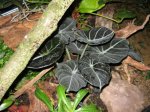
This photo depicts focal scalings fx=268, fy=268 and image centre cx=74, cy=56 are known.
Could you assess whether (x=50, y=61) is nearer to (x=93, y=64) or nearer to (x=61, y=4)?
(x=93, y=64)

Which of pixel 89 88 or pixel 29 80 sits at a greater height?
pixel 29 80

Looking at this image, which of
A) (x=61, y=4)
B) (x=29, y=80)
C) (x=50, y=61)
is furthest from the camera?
(x=29, y=80)

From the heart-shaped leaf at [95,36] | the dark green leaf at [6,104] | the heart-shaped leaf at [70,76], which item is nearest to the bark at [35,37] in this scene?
the dark green leaf at [6,104]

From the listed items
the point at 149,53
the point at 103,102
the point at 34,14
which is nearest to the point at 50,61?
the point at 103,102

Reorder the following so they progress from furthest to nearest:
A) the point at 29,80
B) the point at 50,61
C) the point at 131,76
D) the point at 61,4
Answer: the point at 131,76
the point at 29,80
the point at 50,61
the point at 61,4

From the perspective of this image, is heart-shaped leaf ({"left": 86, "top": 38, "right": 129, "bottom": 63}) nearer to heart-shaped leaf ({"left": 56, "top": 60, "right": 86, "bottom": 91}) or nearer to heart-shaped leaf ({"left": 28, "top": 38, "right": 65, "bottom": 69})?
heart-shaped leaf ({"left": 56, "top": 60, "right": 86, "bottom": 91})

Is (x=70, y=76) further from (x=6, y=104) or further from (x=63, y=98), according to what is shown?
(x=6, y=104)
